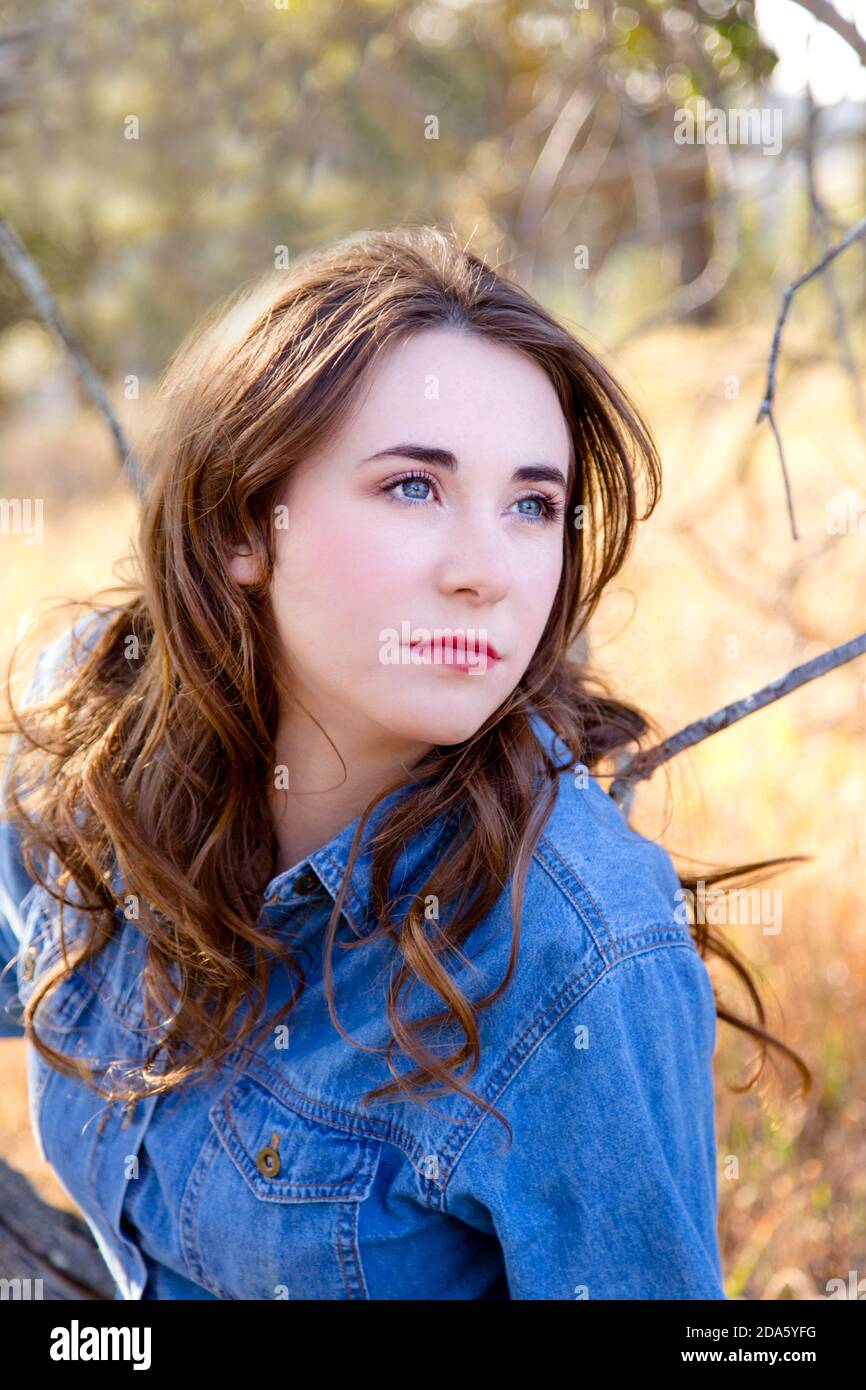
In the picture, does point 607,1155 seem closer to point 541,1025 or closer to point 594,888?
point 541,1025

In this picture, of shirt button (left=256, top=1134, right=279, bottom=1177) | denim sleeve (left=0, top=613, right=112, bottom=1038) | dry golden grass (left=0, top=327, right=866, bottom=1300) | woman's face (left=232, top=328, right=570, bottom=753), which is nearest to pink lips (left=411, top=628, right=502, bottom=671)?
woman's face (left=232, top=328, right=570, bottom=753)

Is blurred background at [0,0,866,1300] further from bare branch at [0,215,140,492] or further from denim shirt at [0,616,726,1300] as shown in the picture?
denim shirt at [0,616,726,1300]

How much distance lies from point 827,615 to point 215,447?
8.71 feet

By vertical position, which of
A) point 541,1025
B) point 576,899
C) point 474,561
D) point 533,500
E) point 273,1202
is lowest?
point 273,1202

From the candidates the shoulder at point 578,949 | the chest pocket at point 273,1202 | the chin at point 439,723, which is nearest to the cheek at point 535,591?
the chin at point 439,723

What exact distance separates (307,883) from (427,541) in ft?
1.51

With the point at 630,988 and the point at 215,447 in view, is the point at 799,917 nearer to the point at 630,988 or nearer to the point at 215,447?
the point at 630,988

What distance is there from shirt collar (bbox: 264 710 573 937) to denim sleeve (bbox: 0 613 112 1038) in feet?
1.67

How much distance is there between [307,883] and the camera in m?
1.48

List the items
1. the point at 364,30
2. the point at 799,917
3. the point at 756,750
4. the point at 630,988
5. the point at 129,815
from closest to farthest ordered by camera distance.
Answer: the point at 630,988
the point at 129,815
the point at 799,917
the point at 756,750
the point at 364,30

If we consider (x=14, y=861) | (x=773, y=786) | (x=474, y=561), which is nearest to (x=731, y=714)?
(x=474, y=561)
